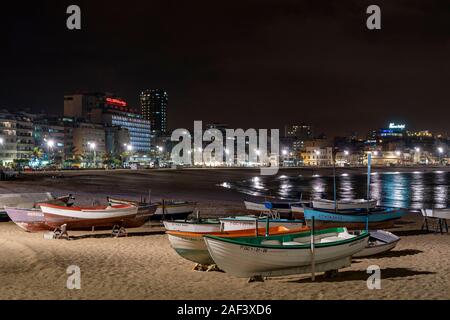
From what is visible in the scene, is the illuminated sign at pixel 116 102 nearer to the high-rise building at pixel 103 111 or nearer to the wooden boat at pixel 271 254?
the high-rise building at pixel 103 111

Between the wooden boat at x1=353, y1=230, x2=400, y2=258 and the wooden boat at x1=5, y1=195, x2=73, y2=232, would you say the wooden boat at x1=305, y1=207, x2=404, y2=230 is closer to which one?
the wooden boat at x1=353, y1=230, x2=400, y2=258

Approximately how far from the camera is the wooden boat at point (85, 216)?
712 inches

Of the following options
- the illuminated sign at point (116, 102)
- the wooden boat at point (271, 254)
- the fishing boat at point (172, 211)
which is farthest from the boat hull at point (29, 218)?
the illuminated sign at point (116, 102)

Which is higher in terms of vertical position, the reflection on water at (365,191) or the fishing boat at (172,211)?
the fishing boat at (172,211)

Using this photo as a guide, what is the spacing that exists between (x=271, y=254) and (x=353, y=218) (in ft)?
30.6

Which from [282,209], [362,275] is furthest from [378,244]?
[282,209]

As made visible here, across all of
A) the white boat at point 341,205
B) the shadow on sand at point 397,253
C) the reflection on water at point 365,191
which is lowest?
the reflection on water at point 365,191

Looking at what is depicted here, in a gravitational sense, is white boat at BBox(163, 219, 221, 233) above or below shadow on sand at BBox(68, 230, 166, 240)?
above

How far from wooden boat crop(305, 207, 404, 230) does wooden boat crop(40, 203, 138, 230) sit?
6.91 metres

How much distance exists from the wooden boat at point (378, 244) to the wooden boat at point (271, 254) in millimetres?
1987

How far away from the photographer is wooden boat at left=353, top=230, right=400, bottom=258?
1418 cm

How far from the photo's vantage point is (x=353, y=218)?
1944cm

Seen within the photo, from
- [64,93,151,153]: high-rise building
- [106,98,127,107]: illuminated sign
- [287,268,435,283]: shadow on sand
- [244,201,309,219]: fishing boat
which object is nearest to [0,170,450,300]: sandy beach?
[287,268,435,283]: shadow on sand
